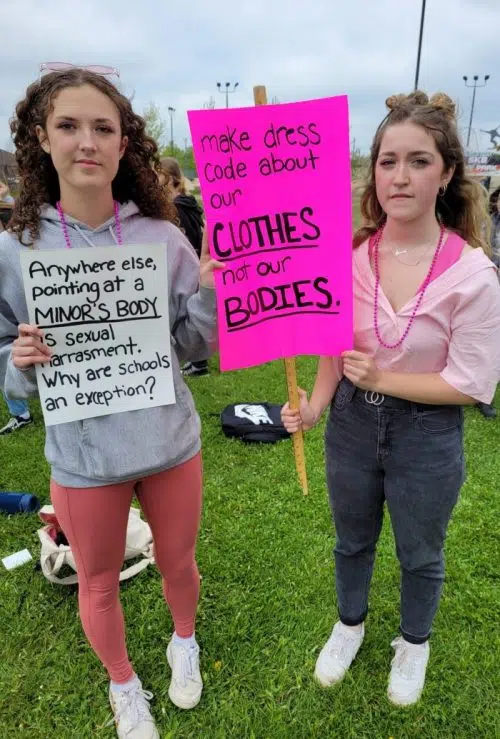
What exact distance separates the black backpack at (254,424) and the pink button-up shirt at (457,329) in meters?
2.71

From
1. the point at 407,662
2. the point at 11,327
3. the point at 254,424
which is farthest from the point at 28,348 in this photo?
the point at 254,424

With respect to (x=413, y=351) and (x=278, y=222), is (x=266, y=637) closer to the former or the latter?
(x=413, y=351)

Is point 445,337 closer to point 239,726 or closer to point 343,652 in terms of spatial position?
point 343,652

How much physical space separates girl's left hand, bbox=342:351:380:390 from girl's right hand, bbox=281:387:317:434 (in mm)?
256

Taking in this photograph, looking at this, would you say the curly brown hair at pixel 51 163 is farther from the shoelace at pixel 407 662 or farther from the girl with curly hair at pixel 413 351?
the shoelace at pixel 407 662

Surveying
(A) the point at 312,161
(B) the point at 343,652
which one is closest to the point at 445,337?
(A) the point at 312,161

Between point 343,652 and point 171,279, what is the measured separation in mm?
1724

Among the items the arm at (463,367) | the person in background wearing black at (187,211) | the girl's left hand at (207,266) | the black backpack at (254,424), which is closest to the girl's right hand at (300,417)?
the arm at (463,367)

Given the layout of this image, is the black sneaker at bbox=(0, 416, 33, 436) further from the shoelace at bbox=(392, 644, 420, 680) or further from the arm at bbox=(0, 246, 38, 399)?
the shoelace at bbox=(392, 644, 420, 680)

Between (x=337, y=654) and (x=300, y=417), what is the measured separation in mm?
1115

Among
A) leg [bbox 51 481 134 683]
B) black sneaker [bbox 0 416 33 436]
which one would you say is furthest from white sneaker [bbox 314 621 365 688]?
black sneaker [bbox 0 416 33 436]

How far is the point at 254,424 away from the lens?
14.6ft

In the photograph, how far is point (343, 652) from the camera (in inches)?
90.7

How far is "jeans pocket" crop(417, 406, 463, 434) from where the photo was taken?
173 cm
